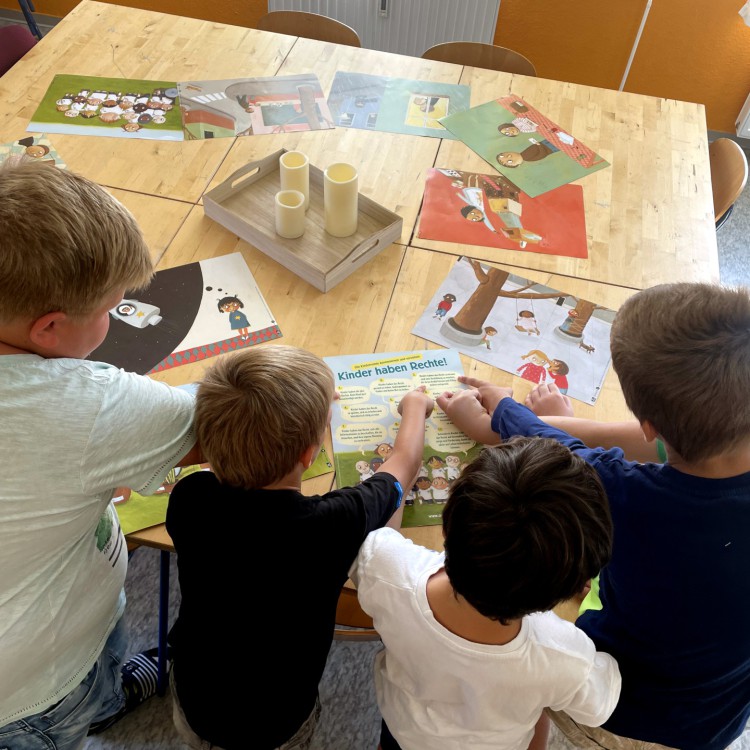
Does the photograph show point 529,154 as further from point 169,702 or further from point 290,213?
point 169,702

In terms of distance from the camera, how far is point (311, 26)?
254 centimetres

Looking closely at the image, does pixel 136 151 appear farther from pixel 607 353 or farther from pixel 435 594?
pixel 435 594

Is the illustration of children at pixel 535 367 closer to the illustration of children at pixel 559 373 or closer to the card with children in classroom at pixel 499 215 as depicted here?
the illustration of children at pixel 559 373

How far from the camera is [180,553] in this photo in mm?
1122

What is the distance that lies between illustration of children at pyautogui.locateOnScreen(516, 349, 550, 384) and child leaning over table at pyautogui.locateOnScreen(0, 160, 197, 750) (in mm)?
734

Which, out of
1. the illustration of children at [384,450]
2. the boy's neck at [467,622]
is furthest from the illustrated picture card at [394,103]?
the boy's neck at [467,622]

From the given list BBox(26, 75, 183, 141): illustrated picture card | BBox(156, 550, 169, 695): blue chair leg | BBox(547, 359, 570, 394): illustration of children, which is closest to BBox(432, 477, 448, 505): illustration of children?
BBox(547, 359, 570, 394): illustration of children

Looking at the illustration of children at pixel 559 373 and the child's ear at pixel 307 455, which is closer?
the child's ear at pixel 307 455

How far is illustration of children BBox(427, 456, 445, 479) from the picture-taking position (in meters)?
1.37

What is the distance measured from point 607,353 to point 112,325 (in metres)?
1.08

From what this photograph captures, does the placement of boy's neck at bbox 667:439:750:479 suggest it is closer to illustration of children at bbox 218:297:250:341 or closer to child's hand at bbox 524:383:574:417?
child's hand at bbox 524:383:574:417

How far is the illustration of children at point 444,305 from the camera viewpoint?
1631 millimetres

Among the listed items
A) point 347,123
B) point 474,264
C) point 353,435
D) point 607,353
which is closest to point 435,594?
point 353,435

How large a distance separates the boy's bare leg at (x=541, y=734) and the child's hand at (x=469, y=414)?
0.61 metres
